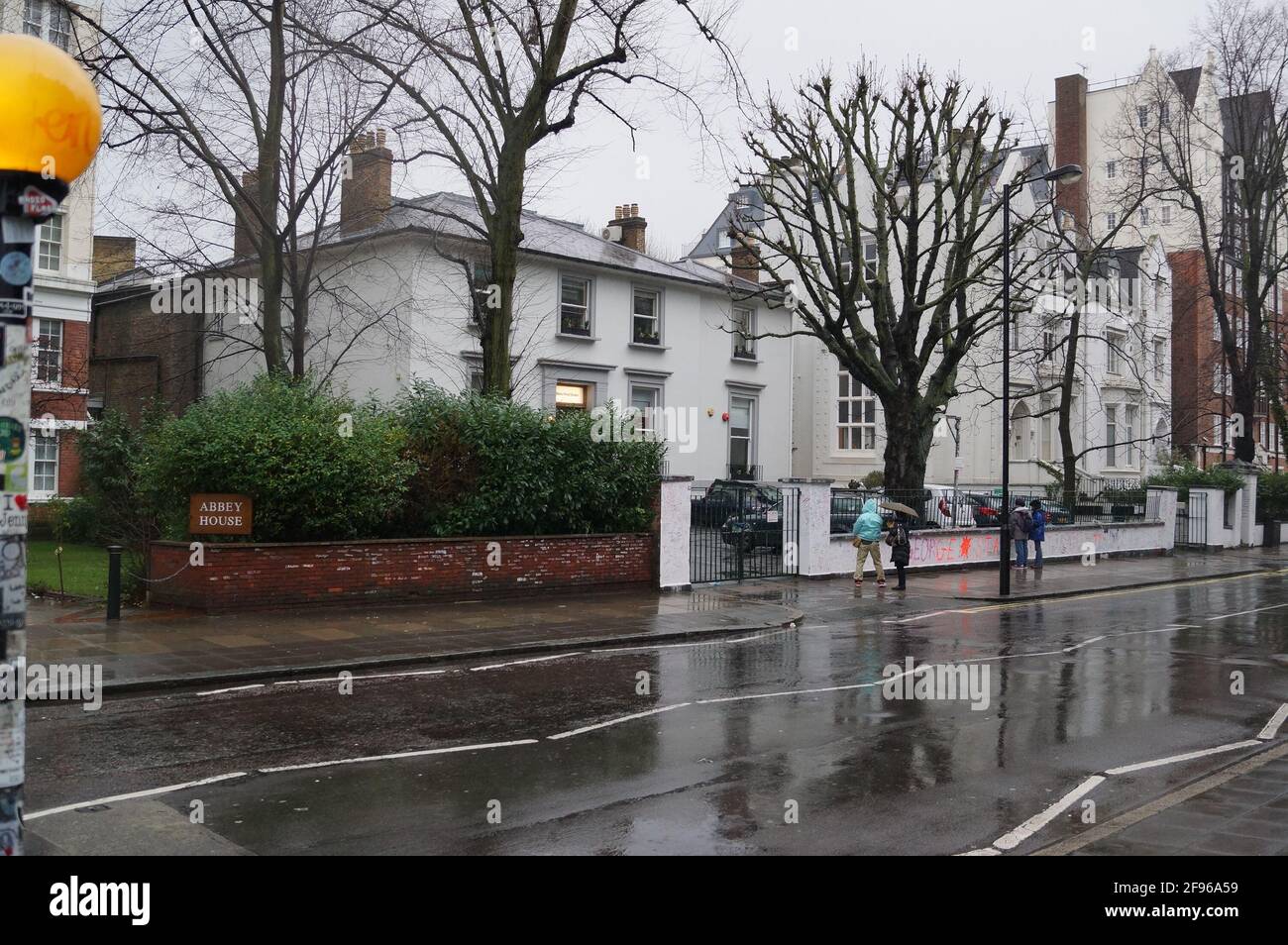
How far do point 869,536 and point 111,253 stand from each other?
3113 centimetres

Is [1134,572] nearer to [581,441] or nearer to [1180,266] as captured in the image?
[581,441]

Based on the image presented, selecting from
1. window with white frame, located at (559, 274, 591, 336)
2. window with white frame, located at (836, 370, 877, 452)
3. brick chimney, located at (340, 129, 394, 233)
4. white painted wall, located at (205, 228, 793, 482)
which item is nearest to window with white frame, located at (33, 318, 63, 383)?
white painted wall, located at (205, 228, 793, 482)

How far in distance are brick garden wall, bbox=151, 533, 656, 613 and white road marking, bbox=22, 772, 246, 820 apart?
27.5 feet

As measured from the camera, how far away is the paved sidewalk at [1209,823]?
18.7ft

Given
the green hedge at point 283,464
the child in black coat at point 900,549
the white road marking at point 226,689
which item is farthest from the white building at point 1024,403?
the white road marking at point 226,689

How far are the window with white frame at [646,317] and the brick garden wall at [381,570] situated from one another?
1712 cm

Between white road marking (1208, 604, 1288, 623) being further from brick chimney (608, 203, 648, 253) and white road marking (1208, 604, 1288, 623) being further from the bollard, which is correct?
brick chimney (608, 203, 648, 253)

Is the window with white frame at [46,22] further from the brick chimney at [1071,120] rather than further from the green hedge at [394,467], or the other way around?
the brick chimney at [1071,120]

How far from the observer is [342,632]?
14.3 meters

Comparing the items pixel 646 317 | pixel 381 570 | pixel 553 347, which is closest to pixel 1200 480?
pixel 646 317

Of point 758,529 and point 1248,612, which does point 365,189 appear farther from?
point 1248,612

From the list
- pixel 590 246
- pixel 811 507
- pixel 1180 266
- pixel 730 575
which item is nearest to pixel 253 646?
pixel 730 575
